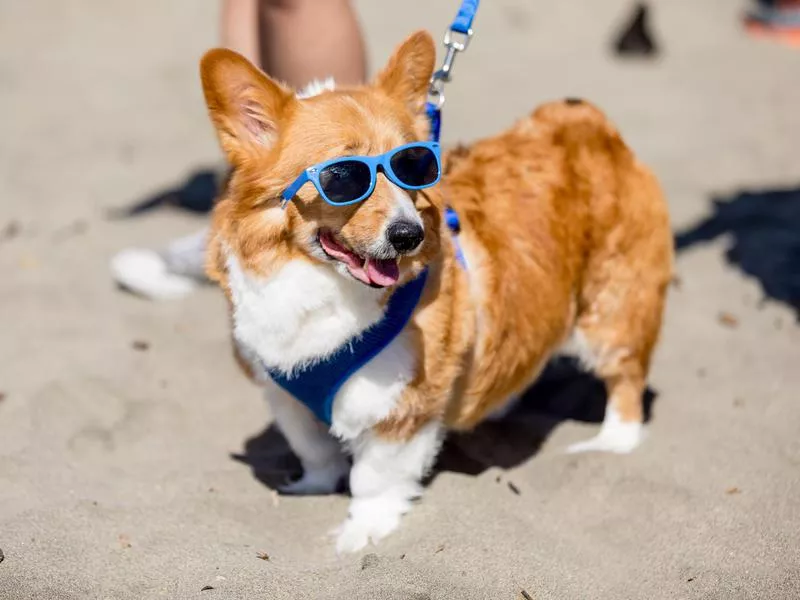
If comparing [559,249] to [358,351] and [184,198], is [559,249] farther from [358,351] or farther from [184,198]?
[184,198]

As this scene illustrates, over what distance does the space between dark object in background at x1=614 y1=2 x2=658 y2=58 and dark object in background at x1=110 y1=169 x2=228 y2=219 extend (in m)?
4.06

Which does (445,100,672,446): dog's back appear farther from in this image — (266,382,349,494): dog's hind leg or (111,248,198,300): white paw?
(111,248,198,300): white paw

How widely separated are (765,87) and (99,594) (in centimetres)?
687

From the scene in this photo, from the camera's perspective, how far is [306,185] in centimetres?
275

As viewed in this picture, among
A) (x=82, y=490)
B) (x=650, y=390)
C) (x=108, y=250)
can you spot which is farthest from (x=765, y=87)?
(x=82, y=490)

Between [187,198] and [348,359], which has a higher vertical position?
[348,359]

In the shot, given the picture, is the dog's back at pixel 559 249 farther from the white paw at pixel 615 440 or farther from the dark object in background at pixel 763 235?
the dark object in background at pixel 763 235

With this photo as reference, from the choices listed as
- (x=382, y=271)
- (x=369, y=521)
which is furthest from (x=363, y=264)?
(x=369, y=521)

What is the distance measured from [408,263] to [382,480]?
0.88 meters

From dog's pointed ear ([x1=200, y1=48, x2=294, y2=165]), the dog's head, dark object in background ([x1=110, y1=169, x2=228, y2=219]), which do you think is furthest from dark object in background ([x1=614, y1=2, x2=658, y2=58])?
dog's pointed ear ([x1=200, y1=48, x2=294, y2=165])

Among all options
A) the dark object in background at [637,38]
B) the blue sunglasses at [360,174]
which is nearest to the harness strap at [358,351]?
the blue sunglasses at [360,174]

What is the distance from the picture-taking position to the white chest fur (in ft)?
9.25

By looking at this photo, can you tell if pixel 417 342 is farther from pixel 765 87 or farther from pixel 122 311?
pixel 765 87

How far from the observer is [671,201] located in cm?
602
